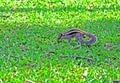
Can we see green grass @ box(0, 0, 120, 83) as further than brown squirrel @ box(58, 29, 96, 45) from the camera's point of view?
A: No

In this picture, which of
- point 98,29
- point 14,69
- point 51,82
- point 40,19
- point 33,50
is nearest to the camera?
point 51,82

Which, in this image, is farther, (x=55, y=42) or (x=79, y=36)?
(x=55, y=42)

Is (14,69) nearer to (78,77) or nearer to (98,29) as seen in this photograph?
(78,77)

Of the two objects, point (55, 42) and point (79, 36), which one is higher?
point (79, 36)

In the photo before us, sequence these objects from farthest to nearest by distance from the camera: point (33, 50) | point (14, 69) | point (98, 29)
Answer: point (98, 29), point (33, 50), point (14, 69)

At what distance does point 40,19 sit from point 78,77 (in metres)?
4.58

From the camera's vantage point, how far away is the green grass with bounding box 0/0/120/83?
669 centimetres

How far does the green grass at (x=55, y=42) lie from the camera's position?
6691 mm

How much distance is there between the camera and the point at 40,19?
1100 cm

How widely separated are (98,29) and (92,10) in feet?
7.02

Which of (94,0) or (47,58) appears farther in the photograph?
(94,0)

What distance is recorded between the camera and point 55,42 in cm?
883

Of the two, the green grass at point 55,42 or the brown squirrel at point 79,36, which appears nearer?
the green grass at point 55,42

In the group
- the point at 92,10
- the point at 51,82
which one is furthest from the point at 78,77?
the point at 92,10
